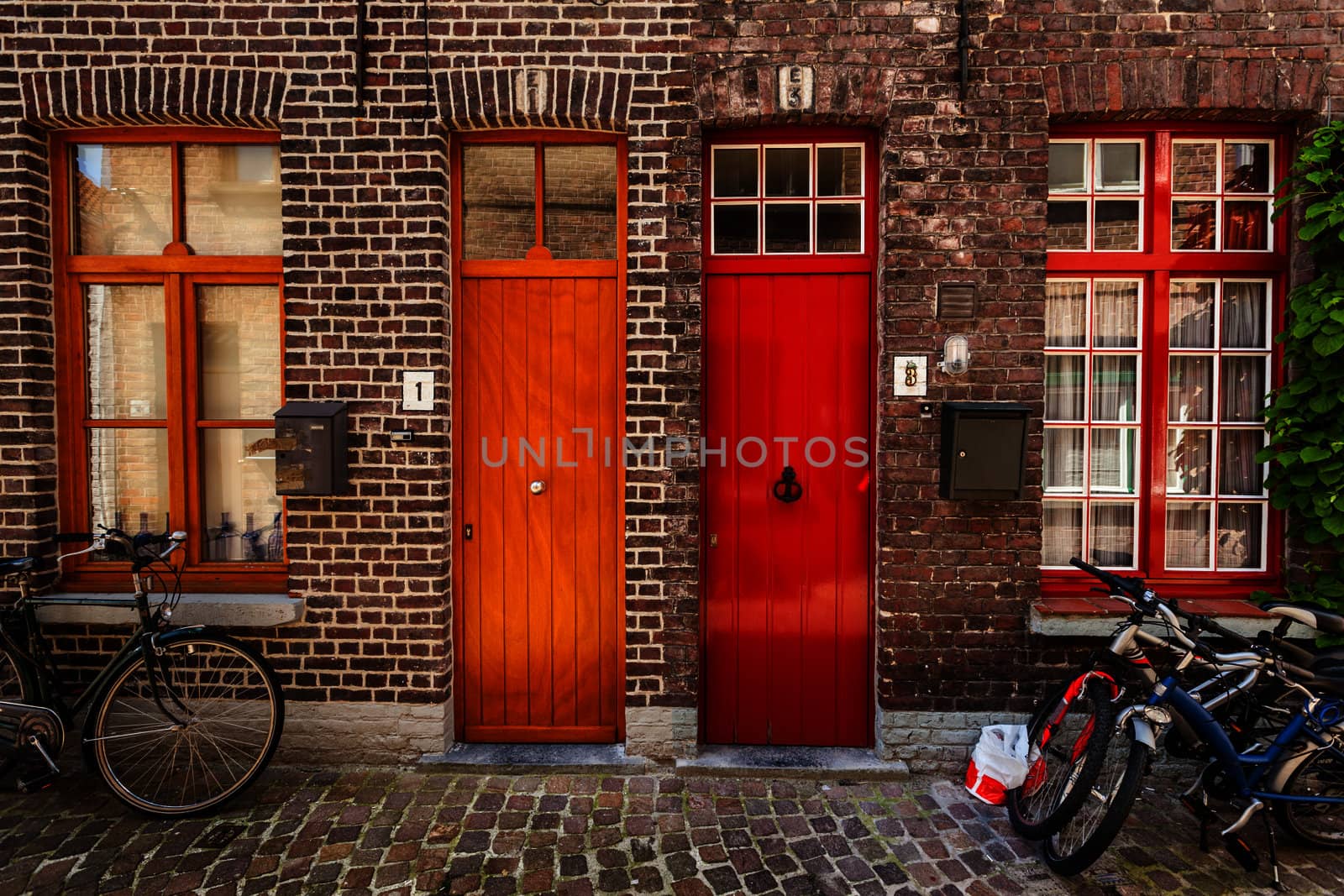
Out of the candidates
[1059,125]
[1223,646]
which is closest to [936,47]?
[1059,125]

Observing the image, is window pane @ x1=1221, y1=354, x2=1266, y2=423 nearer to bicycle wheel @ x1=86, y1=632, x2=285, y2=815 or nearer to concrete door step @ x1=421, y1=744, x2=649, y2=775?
concrete door step @ x1=421, y1=744, x2=649, y2=775

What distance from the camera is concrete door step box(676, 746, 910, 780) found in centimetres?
347

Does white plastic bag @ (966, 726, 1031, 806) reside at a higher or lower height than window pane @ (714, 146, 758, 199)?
lower

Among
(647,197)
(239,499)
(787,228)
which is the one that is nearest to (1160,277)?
(787,228)

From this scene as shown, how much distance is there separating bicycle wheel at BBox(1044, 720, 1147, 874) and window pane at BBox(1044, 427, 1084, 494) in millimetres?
1399

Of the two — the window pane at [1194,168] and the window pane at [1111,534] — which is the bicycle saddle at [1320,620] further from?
the window pane at [1194,168]

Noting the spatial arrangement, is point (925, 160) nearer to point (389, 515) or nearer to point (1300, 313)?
point (1300, 313)

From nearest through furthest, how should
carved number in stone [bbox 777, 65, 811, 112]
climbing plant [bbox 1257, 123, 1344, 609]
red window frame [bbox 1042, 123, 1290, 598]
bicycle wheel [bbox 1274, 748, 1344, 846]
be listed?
bicycle wheel [bbox 1274, 748, 1344, 846]
climbing plant [bbox 1257, 123, 1344, 609]
carved number in stone [bbox 777, 65, 811, 112]
red window frame [bbox 1042, 123, 1290, 598]

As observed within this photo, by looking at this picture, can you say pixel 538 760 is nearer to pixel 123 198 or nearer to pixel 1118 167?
pixel 123 198

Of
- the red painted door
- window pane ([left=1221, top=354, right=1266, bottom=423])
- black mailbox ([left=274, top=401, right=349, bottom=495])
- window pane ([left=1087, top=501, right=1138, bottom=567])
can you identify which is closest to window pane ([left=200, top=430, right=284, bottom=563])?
black mailbox ([left=274, top=401, right=349, bottom=495])

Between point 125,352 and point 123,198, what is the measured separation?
876 mm

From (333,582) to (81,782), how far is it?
1553 mm

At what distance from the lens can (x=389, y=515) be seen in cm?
358

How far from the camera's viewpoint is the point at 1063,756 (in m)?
3.02
